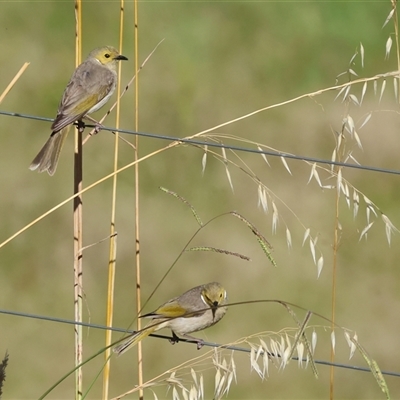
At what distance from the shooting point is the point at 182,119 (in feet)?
21.5

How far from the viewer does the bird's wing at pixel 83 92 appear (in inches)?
111

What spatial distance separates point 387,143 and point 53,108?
2435 millimetres

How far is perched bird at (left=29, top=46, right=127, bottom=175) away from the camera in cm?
276

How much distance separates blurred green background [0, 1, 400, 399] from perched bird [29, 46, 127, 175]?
7.23 feet

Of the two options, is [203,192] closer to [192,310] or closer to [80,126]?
[80,126]

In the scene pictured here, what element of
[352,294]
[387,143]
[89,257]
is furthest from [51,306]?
[387,143]

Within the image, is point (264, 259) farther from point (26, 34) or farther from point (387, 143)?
point (26, 34)

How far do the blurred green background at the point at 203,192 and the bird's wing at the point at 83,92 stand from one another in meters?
2.28

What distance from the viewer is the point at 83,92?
3012 mm

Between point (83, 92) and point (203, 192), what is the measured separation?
3.33 metres

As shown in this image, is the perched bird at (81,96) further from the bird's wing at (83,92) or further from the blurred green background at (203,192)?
the blurred green background at (203,192)

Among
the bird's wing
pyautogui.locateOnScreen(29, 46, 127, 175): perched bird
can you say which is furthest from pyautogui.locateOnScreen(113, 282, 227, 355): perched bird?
the bird's wing

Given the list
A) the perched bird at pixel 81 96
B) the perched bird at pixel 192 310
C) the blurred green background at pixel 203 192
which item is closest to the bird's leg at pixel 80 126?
the perched bird at pixel 81 96

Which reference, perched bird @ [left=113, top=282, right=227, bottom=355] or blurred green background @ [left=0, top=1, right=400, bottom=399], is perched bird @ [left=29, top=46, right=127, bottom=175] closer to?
perched bird @ [left=113, top=282, right=227, bottom=355]
